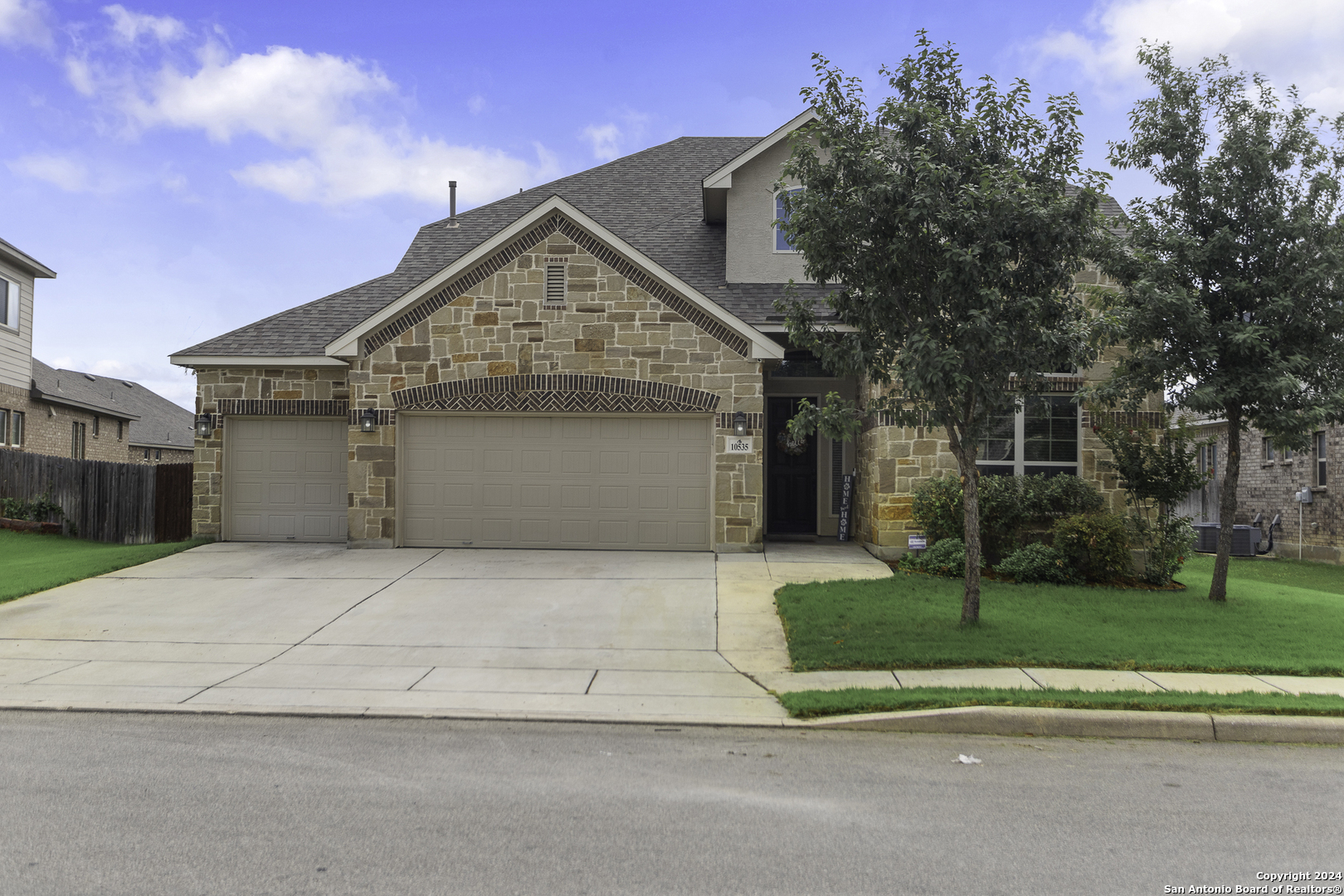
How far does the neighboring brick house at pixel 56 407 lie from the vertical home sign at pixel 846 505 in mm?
20622

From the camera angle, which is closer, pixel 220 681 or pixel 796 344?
pixel 220 681

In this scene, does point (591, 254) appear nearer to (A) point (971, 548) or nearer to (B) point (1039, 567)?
(A) point (971, 548)

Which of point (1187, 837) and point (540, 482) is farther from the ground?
point (540, 482)

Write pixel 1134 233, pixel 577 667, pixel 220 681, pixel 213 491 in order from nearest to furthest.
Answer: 1. pixel 220 681
2. pixel 577 667
3. pixel 1134 233
4. pixel 213 491

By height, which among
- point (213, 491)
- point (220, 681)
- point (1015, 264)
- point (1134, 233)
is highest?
point (1134, 233)

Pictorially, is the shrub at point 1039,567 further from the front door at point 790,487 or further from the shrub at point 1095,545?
the front door at point 790,487

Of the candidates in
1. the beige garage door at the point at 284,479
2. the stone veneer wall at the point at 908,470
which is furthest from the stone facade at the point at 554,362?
the stone veneer wall at the point at 908,470

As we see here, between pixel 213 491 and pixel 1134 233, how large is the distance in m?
15.1

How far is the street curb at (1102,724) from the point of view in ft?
21.7

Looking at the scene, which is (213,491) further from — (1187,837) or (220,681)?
(1187,837)

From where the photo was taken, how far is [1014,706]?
6945 millimetres

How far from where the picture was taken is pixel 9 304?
2450 centimetres

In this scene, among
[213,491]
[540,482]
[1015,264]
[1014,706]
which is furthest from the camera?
[213,491]

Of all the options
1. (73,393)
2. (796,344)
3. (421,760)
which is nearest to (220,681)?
(421,760)
